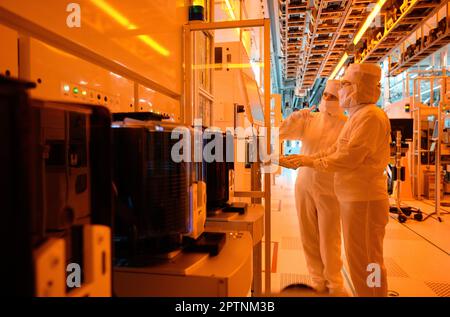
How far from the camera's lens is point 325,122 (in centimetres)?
268

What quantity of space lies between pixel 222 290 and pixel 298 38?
5.58 m

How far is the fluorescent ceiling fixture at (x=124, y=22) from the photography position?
125 cm

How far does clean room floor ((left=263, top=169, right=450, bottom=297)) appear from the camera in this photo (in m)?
2.60

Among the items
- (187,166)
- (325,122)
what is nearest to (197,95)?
(325,122)

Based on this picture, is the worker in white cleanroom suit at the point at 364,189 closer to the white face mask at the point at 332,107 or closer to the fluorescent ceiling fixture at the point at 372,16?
the white face mask at the point at 332,107

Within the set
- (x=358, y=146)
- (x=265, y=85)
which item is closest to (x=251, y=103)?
(x=265, y=85)

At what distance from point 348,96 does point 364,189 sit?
70cm

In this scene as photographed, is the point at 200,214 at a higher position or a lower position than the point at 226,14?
lower

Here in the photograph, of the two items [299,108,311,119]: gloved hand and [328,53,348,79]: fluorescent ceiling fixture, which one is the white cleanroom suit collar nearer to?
[299,108,311,119]: gloved hand

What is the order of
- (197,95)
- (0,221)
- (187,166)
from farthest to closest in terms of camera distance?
(197,95)
(187,166)
(0,221)

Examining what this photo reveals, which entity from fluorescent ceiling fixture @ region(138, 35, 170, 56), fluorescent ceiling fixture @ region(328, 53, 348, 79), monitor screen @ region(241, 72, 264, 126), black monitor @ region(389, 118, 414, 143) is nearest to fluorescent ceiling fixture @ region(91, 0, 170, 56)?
fluorescent ceiling fixture @ region(138, 35, 170, 56)

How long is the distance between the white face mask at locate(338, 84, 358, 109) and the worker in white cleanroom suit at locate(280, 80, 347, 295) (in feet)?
1.08

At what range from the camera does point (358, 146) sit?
2037 mm
